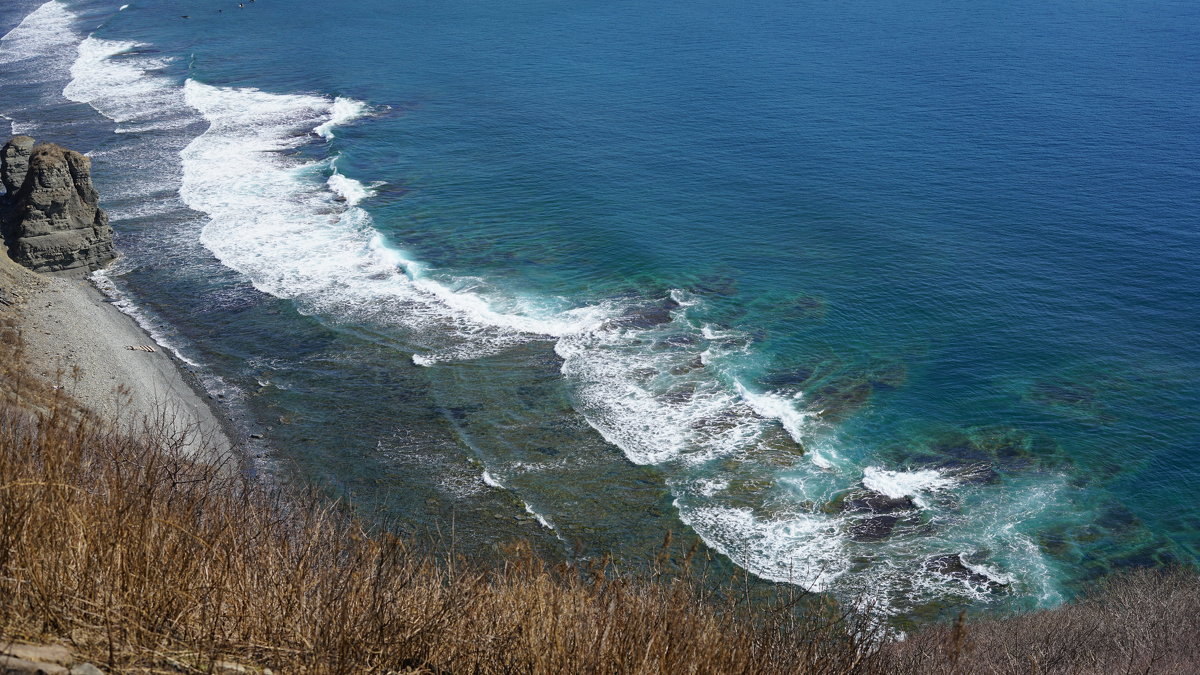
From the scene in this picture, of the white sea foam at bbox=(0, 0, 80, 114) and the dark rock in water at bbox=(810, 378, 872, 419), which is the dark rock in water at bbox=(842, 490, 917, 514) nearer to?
the dark rock in water at bbox=(810, 378, 872, 419)

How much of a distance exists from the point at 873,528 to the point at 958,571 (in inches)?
113

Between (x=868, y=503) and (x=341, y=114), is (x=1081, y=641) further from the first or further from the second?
(x=341, y=114)

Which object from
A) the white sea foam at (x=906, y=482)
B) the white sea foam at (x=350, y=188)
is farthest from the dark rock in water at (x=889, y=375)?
the white sea foam at (x=350, y=188)

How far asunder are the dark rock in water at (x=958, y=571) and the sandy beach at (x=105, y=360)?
23.9m

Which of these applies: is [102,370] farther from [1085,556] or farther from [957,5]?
[957,5]

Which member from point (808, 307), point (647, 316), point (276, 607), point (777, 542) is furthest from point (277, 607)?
point (808, 307)

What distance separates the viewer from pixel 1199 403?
37.9 metres

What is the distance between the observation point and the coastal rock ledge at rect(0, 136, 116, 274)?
4475cm

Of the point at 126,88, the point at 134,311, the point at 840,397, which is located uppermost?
the point at 126,88

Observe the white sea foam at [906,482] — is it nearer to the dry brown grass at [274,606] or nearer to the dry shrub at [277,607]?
the dry brown grass at [274,606]

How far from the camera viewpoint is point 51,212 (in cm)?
4594

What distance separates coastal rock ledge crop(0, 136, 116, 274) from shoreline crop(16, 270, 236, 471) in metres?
1.69

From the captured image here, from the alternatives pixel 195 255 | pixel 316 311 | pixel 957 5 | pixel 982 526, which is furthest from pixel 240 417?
pixel 957 5

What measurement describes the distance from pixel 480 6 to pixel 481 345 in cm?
8689
